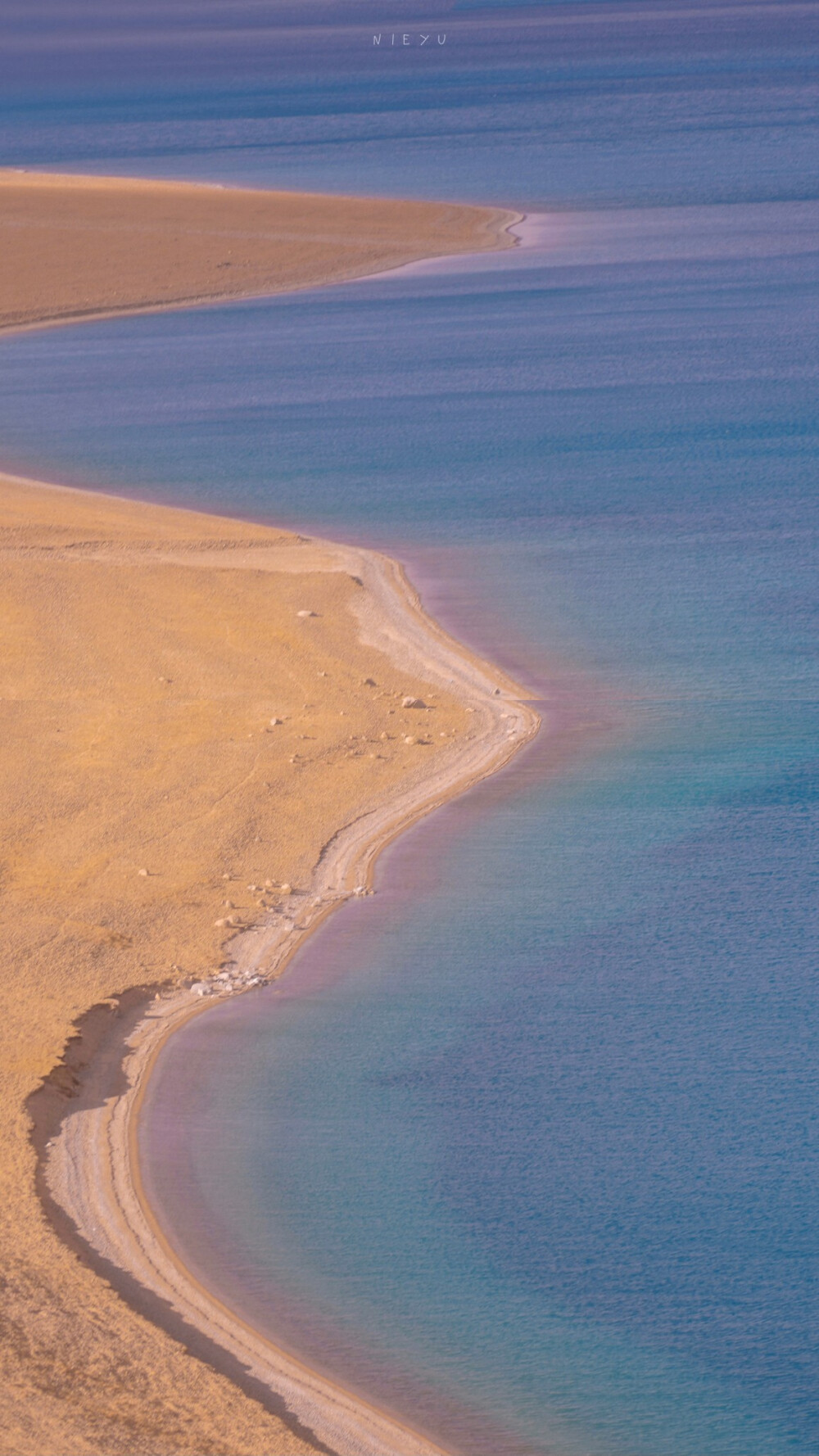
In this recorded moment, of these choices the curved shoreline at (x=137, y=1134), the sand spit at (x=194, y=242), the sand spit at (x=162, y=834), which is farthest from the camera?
the sand spit at (x=194, y=242)

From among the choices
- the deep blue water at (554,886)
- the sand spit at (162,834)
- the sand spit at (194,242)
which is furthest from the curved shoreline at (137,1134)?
the sand spit at (194,242)

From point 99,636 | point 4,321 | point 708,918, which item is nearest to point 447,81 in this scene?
point 4,321

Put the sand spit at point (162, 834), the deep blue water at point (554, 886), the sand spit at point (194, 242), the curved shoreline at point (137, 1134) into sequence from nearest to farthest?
the sand spit at point (162, 834), the curved shoreline at point (137, 1134), the deep blue water at point (554, 886), the sand spit at point (194, 242)

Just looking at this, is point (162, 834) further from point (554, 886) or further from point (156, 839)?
point (554, 886)

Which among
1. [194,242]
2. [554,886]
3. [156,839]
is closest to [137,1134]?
[156,839]

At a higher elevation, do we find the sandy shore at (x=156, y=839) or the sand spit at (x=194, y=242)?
the sand spit at (x=194, y=242)

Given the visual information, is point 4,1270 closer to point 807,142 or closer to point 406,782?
point 406,782

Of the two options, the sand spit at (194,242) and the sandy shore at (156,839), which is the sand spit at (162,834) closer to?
the sandy shore at (156,839)
